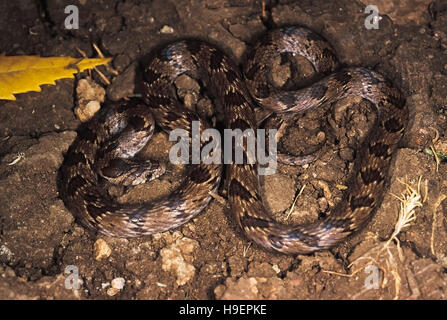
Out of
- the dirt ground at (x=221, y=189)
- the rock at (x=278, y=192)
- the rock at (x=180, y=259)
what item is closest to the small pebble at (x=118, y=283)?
the dirt ground at (x=221, y=189)

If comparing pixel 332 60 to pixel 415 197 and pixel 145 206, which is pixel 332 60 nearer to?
pixel 415 197

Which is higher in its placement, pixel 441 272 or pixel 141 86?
pixel 141 86

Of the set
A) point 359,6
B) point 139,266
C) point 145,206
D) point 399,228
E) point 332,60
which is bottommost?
point 139,266

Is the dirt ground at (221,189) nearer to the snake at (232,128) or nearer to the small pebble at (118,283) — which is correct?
the small pebble at (118,283)

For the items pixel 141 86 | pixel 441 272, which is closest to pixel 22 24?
pixel 141 86

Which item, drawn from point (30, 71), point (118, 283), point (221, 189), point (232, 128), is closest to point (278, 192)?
point (221, 189)

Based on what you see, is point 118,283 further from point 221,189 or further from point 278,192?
point 278,192

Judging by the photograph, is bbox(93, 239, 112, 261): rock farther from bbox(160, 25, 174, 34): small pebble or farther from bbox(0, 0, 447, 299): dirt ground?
bbox(160, 25, 174, 34): small pebble
